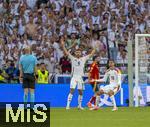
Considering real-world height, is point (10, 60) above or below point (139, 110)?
above

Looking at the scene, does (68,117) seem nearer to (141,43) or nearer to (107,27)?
(141,43)

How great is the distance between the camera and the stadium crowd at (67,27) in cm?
3334

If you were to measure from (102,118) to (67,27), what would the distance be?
1275 cm

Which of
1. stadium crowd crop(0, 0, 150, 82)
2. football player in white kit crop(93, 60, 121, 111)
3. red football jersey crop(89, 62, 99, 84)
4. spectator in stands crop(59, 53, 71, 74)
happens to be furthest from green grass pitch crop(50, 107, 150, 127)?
stadium crowd crop(0, 0, 150, 82)

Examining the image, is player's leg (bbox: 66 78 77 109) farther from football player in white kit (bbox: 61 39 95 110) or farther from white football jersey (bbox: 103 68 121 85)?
white football jersey (bbox: 103 68 121 85)

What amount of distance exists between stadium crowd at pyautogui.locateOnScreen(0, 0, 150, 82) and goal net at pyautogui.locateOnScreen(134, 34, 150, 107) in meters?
0.96

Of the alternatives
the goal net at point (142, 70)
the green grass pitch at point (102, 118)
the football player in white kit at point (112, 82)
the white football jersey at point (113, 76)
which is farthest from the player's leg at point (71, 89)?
the goal net at point (142, 70)

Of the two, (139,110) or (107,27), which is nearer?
(139,110)

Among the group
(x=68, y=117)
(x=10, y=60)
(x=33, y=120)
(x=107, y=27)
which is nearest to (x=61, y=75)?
(x=10, y=60)

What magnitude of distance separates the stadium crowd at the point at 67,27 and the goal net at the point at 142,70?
96cm

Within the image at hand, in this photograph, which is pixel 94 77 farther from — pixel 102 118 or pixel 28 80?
pixel 102 118

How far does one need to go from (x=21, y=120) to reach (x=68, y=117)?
403cm

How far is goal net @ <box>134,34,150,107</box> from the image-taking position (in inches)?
1222

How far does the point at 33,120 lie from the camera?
65.3ft
